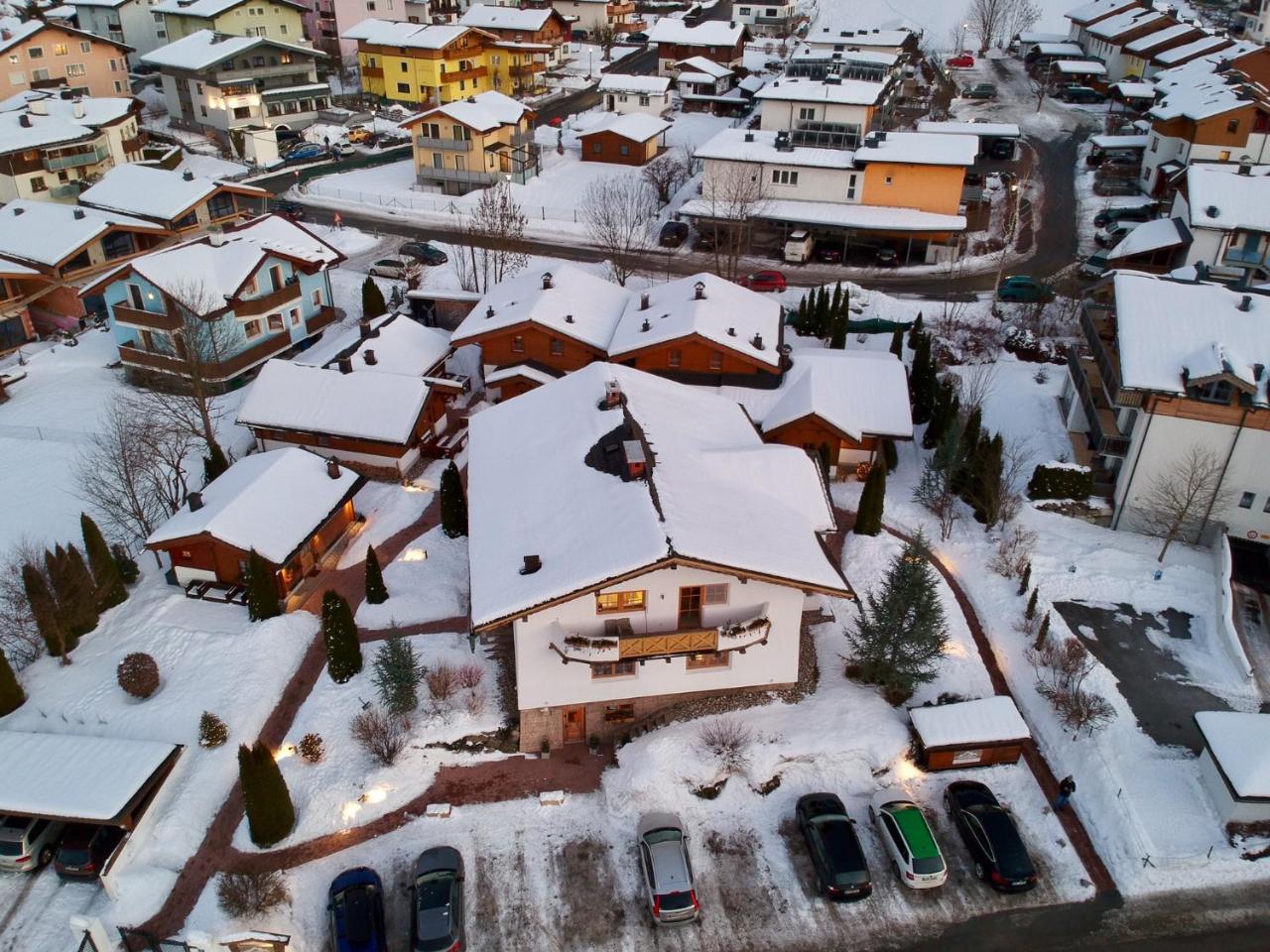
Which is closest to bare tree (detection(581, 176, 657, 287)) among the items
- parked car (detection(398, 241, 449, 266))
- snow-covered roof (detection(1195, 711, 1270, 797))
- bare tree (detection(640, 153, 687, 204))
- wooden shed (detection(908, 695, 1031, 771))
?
bare tree (detection(640, 153, 687, 204))

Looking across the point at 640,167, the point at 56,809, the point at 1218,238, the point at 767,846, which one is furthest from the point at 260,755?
the point at 640,167

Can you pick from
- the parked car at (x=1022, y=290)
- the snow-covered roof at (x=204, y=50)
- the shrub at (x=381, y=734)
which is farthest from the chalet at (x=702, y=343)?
the snow-covered roof at (x=204, y=50)

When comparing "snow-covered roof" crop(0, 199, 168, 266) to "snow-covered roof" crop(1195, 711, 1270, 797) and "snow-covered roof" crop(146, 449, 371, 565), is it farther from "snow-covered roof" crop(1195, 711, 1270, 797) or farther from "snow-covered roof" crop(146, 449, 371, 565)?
"snow-covered roof" crop(1195, 711, 1270, 797)

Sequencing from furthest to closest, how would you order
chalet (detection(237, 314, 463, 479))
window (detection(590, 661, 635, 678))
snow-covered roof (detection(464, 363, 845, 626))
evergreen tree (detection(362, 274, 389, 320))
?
evergreen tree (detection(362, 274, 389, 320)) → chalet (detection(237, 314, 463, 479)) → window (detection(590, 661, 635, 678)) → snow-covered roof (detection(464, 363, 845, 626))

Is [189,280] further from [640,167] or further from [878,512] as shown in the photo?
[640,167]

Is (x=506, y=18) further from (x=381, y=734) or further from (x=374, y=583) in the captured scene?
(x=381, y=734)

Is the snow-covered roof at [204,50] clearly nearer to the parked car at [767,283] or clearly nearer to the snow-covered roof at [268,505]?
the parked car at [767,283]
